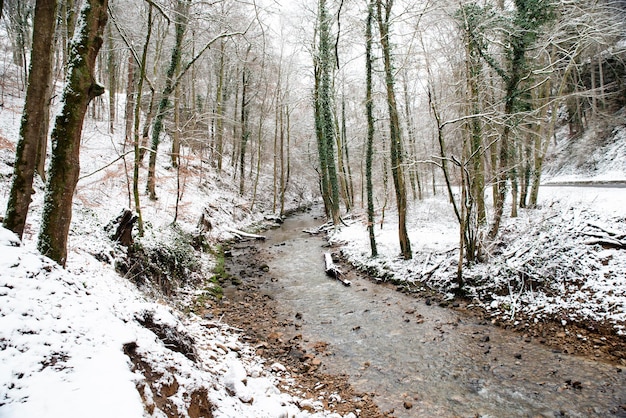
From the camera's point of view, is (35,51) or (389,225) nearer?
(35,51)

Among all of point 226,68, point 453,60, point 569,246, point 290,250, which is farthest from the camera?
point 226,68

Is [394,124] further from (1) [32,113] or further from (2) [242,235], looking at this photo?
(2) [242,235]

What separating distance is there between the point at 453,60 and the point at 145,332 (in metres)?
10.1

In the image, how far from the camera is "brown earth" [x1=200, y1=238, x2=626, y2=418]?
15.1ft

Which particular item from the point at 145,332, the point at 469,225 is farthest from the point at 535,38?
the point at 145,332

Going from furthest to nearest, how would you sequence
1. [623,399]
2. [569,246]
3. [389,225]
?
[389,225]
[569,246]
[623,399]

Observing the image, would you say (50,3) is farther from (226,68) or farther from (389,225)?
(226,68)

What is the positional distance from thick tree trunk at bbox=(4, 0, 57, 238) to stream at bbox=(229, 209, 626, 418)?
475 cm

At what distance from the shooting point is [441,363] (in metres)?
5.36

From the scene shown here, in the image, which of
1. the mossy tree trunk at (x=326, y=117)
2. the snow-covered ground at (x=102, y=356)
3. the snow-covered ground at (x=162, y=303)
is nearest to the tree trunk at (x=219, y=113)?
the mossy tree trunk at (x=326, y=117)

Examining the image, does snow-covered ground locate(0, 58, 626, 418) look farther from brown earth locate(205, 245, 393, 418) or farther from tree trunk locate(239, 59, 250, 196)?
tree trunk locate(239, 59, 250, 196)

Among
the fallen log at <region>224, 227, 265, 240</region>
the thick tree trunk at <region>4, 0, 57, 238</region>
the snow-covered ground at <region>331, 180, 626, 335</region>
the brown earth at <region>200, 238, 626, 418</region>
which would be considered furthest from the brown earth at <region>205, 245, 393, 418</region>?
the fallen log at <region>224, 227, 265, 240</region>

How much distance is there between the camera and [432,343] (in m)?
6.00

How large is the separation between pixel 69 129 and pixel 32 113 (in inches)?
21.3
